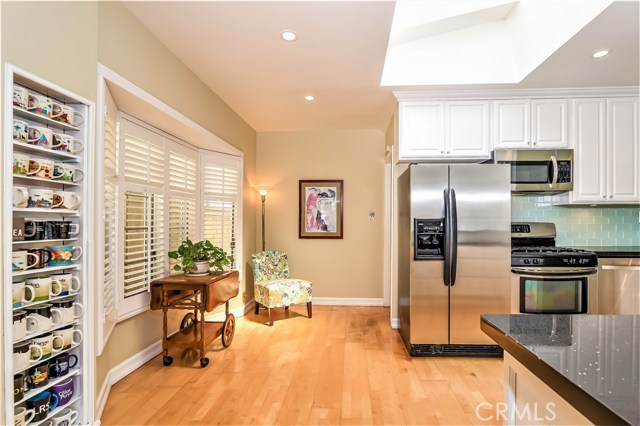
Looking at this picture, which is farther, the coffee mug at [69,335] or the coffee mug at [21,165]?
the coffee mug at [69,335]

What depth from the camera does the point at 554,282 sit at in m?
3.03

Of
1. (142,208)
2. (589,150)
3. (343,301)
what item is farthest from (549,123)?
(142,208)

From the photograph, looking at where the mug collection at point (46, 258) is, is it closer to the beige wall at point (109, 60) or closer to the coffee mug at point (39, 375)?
the coffee mug at point (39, 375)

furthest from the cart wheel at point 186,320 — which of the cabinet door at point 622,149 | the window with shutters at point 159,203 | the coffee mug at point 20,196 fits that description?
the cabinet door at point 622,149

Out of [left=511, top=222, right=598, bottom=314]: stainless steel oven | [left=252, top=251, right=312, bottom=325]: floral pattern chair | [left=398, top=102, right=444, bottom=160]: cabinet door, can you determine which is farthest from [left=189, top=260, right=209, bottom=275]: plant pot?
[left=511, top=222, right=598, bottom=314]: stainless steel oven

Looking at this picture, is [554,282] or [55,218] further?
[554,282]

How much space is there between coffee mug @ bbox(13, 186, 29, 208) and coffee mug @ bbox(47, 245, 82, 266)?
274 millimetres

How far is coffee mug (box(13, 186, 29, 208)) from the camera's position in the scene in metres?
1.40

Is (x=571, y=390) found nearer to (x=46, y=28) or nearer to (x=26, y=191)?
(x=26, y=191)

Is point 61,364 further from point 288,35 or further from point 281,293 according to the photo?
point 281,293

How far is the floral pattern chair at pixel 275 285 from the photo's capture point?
4070 millimetres

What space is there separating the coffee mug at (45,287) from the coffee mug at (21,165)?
0.46 m

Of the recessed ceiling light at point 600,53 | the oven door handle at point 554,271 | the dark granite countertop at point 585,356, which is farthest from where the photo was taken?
the oven door handle at point 554,271

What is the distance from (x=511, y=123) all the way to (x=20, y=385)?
4.02m
